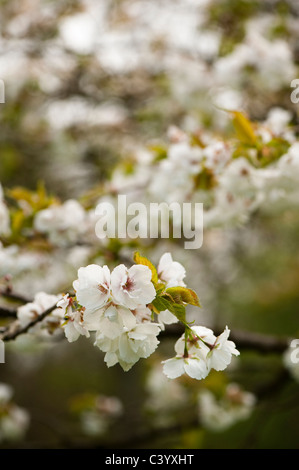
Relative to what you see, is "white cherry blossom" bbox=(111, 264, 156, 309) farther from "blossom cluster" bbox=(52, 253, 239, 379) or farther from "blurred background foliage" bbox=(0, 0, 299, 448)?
"blurred background foliage" bbox=(0, 0, 299, 448)

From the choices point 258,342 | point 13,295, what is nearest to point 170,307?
point 13,295

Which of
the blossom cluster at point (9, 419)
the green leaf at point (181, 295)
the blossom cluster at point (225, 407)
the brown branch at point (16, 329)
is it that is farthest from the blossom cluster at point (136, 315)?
the blossom cluster at point (9, 419)

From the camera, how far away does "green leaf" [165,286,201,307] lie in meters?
0.82

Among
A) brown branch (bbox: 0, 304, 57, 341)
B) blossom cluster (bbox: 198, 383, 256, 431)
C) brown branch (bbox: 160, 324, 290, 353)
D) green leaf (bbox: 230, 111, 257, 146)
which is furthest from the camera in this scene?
blossom cluster (bbox: 198, 383, 256, 431)

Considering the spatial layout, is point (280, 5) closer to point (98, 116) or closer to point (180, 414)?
point (98, 116)

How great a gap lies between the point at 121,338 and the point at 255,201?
3.02 feet

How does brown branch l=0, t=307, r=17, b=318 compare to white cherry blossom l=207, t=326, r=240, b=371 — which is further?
brown branch l=0, t=307, r=17, b=318

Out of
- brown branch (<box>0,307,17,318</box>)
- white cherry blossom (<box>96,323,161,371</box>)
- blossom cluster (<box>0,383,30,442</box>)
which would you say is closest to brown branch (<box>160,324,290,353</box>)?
brown branch (<box>0,307,17,318</box>)

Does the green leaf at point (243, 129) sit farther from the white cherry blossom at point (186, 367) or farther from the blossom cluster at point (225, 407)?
the blossom cluster at point (225, 407)

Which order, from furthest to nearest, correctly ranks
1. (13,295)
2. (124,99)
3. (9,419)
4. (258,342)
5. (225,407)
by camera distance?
(124,99) < (9,419) < (225,407) < (258,342) < (13,295)

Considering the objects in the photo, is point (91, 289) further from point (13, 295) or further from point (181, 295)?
point (13, 295)

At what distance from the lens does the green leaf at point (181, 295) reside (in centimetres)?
82

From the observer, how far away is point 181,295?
0.83m

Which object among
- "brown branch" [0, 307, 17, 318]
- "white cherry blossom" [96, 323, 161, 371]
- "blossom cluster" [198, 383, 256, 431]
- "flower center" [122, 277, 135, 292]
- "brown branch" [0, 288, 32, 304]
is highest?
"blossom cluster" [198, 383, 256, 431]
